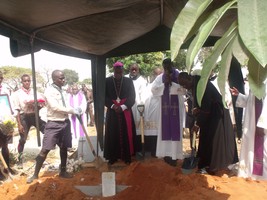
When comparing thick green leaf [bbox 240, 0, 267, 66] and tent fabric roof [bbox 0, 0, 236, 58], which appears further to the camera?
tent fabric roof [bbox 0, 0, 236, 58]

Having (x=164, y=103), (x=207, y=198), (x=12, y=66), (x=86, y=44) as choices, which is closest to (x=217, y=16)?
(x=207, y=198)

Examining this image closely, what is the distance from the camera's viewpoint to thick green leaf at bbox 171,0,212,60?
2.47ft

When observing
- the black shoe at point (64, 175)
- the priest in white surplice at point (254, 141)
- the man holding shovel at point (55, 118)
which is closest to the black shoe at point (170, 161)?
the priest in white surplice at point (254, 141)

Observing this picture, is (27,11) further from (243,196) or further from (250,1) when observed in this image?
(243,196)

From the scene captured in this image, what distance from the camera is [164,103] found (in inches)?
216

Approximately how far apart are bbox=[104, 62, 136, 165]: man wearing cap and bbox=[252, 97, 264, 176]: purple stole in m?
2.28

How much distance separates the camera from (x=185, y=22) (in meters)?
0.76

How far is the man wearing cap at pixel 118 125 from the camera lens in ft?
18.4

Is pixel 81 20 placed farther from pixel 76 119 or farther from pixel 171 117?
pixel 76 119

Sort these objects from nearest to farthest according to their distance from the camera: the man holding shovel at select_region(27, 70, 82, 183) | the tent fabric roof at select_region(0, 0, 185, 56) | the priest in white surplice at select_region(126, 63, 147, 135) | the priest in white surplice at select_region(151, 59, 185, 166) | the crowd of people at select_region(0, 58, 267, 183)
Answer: the tent fabric roof at select_region(0, 0, 185, 56) < the crowd of people at select_region(0, 58, 267, 183) < the man holding shovel at select_region(27, 70, 82, 183) < the priest in white surplice at select_region(151, 59, 185, 166) < the priest in white surplice at select_region(126, 63, 147, 135)

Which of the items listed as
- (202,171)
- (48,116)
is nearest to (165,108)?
(202,171)

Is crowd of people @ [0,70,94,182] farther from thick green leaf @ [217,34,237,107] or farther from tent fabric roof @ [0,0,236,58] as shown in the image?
thick green leaf @ [217,34,237,107]

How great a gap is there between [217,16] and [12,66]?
51301mm

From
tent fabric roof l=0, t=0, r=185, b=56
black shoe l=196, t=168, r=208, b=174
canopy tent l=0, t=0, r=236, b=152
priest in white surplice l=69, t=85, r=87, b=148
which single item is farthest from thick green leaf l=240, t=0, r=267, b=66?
priest in white surplice l=69, t=85, r=87, b=148
